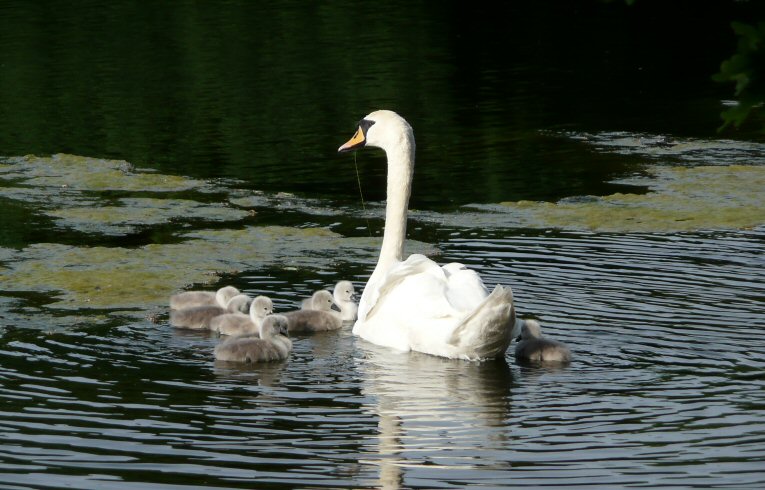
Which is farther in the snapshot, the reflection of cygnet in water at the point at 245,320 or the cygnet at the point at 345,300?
the cygnet at the point at 345,300

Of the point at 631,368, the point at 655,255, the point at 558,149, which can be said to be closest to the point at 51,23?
the point at 558,149

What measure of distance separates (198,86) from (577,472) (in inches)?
776

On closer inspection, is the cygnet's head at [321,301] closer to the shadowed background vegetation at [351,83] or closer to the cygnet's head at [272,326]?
the cygnet's head at [272,326]

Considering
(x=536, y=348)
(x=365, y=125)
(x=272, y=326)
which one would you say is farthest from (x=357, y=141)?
(x=536, y=348)

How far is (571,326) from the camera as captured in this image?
9898 millimetres

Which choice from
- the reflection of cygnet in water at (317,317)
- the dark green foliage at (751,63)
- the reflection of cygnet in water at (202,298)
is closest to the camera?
the dark green foliage at (751,63)

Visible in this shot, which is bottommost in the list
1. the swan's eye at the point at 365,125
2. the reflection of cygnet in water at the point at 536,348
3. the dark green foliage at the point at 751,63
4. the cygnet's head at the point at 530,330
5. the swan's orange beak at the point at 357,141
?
the reflection of cygnet in water at the point at 536,348

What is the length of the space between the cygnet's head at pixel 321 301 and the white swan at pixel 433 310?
0.92 feet

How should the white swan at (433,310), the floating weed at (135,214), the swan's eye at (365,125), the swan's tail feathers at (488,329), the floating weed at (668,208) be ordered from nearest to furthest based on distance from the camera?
1. the swan's tail feathers at (488,329)
2. the white swan at (433,310)
3. the swan's eye at (365,125)
4. the floating weed at (668,208)
5. the floating weed at (135,214)

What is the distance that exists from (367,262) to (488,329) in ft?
11.9

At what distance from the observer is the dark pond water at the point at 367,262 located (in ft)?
23.9

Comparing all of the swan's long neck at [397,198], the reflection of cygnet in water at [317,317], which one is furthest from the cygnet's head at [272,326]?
the swan's long neck at [397,198]

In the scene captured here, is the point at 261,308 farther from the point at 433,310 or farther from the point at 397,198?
the point at 397,198

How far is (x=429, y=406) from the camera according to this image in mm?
8094
